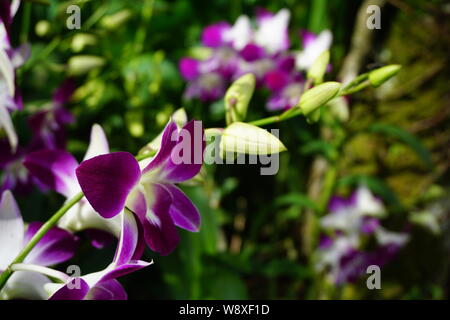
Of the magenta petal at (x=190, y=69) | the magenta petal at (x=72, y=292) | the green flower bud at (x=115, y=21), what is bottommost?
the magenta petal at (x=72, y=292)

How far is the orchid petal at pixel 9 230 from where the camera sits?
408 mm

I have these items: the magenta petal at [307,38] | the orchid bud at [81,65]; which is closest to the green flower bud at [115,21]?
the orchid bud at [81,65]

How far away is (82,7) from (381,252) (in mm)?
634

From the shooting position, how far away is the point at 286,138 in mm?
1102

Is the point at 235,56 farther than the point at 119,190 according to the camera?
Yes

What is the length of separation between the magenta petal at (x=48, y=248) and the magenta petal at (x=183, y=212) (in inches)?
3.8

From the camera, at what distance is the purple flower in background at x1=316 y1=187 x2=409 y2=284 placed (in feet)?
3.09

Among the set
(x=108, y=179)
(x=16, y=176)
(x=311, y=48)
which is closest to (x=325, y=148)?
(x=311, y=48)

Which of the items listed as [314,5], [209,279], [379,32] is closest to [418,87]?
[379,32]

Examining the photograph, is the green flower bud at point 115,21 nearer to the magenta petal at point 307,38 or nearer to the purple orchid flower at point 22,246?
the magenta petal at point 307,38

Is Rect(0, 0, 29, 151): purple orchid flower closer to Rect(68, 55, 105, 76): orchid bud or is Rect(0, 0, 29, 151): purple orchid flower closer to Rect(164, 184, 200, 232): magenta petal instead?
Rect(164, 184, 200, 232): magenta petal

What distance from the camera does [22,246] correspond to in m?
0.42

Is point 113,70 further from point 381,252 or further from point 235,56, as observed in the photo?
point 381,252

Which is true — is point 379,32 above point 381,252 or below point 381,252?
above
